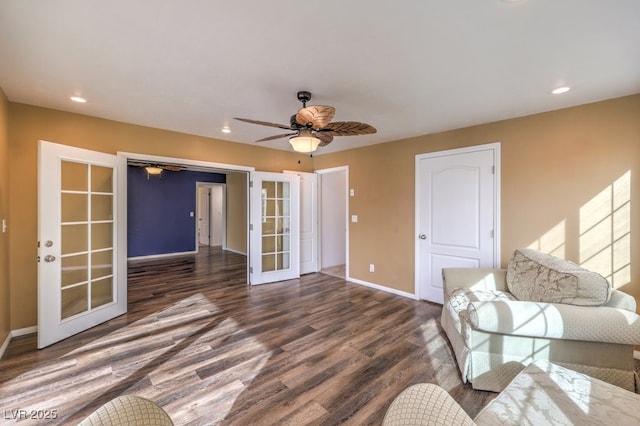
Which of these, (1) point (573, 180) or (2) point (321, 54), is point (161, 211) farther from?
(1) point (573, 180)

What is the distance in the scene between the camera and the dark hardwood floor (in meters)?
1.90

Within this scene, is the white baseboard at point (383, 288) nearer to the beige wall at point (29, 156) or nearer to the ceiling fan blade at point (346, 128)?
the ceiling fan blade at point (346, 128)

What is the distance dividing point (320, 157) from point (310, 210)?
110cm

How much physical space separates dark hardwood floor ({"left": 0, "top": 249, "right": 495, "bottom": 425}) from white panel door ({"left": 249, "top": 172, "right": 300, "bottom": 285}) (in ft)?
3.26

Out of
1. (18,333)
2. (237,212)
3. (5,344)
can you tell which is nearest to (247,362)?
(5,344)

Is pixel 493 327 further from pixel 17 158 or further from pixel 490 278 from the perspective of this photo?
pixel 17 158

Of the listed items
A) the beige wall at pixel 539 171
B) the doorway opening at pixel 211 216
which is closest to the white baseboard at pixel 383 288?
the beige wall at pixel 539 171

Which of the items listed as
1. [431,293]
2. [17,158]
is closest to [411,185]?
[431,293]

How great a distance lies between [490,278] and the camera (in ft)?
9.62

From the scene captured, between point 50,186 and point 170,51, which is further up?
point 170,51

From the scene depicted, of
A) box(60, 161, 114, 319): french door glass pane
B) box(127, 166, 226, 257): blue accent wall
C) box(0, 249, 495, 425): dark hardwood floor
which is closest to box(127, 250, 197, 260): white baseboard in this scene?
box(127, 166, 226, 257): blue accent wall

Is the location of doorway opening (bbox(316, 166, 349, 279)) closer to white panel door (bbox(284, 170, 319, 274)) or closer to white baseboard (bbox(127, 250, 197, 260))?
white panel door (bbox(284, 170, 319, 274))

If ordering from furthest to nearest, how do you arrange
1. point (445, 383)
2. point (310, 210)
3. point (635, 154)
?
1. point (310, 210)
2. point (635, 154)
3. point (445, 383)

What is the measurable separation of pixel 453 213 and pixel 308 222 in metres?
2.76
